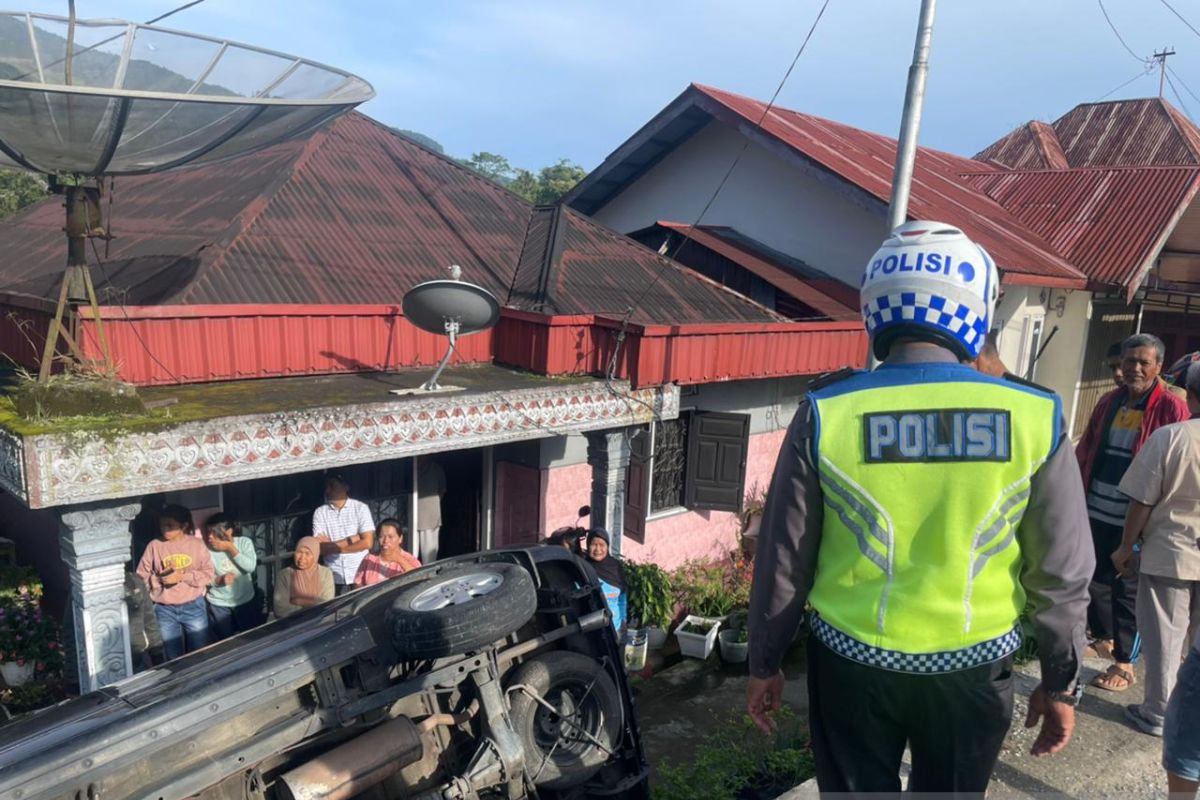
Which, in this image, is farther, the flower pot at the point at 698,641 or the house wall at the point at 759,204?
the house wall at the point at 759,204

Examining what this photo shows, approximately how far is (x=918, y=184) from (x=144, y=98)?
1106 cm

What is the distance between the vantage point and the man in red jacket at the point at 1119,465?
5.20 meters

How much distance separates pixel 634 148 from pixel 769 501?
449 inches

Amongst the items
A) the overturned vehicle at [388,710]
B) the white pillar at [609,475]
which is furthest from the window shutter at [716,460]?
the overturned vehicle at [388,710]

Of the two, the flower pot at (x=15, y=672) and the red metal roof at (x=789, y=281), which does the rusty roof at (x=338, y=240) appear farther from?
the flower pot at (x=15, y=672)

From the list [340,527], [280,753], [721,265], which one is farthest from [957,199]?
[280,753]

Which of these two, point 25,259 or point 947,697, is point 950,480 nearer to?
point 947,697

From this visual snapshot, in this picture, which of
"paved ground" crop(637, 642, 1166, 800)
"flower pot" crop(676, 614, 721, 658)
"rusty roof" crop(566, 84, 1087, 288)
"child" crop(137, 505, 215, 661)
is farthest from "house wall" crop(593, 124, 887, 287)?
"child" crop(137, 505, 215, 661)

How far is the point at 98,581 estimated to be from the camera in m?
4.66

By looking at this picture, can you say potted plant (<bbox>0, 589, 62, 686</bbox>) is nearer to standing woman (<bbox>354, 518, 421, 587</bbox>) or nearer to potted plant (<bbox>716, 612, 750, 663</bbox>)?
standing woman (<bbox>354, 518, 421, 587</bbox>)

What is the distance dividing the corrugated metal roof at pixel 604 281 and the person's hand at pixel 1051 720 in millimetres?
5783

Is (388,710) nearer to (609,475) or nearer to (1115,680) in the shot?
(609,475)

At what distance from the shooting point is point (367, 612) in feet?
12.2

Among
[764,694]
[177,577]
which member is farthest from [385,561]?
[764,694]
